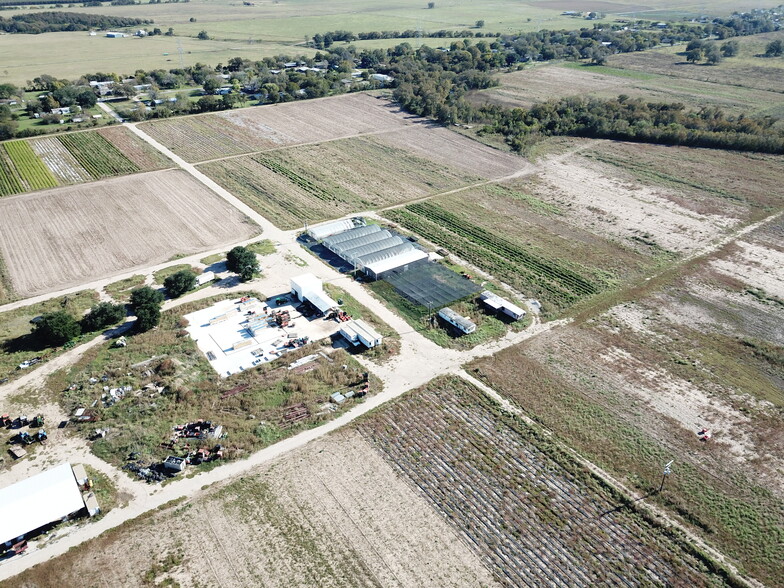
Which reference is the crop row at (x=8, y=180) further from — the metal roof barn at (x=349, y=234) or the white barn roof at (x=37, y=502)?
the white barn roof at (x=37, y=502)

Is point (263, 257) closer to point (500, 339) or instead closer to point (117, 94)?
point (500, 339)

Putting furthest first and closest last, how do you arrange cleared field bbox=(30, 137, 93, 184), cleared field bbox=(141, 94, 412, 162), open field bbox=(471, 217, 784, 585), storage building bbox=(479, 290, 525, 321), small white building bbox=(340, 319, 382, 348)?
cleared field bbox=(141, 94, 412, 162)
cleared field bbox=(30, 137, 93, 184)
storage building bbox=(479, 290, 525, 321)
small white building bbox=(340, 319, 382, 348)
open field bbox=(471, 217, 784, 585)

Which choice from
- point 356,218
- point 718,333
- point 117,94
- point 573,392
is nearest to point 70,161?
point 117,94

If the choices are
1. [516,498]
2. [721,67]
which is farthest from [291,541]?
[721,67]

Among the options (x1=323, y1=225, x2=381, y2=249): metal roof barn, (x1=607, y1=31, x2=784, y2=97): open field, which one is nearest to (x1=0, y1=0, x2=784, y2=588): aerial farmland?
(x1=323, y1=225, x2=381, y2=249): metal roof barn

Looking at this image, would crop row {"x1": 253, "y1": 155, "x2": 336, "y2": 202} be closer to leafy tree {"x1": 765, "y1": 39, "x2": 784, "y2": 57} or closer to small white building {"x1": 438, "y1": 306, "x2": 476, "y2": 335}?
small white building {"x1": 438, "y1": 306, "x2": 476, "y2": 335}

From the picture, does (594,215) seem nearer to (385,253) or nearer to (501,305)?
(501,305)

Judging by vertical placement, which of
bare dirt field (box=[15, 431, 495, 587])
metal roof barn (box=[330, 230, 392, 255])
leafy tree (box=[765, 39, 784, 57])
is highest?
leafy tree (box=[765, 39, 784, 57])

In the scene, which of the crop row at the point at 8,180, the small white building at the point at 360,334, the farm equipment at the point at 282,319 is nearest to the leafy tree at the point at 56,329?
the farm equipment at the point at 282,319
